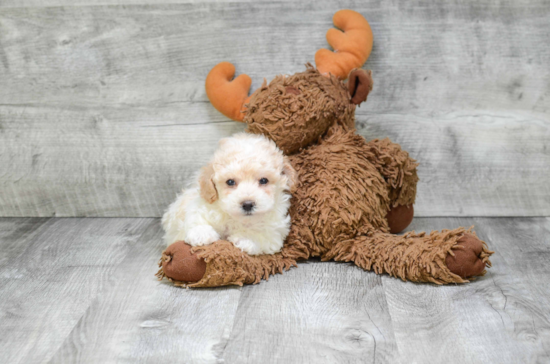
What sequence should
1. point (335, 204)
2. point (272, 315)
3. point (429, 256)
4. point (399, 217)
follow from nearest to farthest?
point (272, 315), point (429, 256), point (335, 204), point (399, 217)

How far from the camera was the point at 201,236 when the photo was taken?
3.79 ft

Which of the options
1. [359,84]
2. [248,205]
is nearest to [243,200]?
[248,205]

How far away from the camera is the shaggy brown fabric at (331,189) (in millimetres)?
1160

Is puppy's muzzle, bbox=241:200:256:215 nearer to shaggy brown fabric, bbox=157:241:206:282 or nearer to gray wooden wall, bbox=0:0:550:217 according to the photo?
shaggy brown fabric, bbox=157:241:206:282

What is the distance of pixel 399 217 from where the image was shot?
4.63ft

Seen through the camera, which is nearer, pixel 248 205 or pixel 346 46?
pixel 248 205

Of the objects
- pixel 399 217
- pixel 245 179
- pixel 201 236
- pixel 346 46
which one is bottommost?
pixel 399 217

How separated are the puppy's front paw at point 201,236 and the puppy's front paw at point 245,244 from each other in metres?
0.04

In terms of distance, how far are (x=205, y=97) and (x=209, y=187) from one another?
0.51 metres

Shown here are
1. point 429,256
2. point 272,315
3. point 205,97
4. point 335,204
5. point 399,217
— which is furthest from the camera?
point 205,97

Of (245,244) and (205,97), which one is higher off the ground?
(205,97)

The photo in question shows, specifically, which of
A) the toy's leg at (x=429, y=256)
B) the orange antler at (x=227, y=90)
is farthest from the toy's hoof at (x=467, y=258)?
the orange antler at (x=227, y=90)

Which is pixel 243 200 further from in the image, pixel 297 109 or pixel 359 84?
pixel 359 84

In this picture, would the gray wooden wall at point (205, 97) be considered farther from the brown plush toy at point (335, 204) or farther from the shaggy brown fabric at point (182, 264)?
the shaggy brown fabric at point (182, 264)
